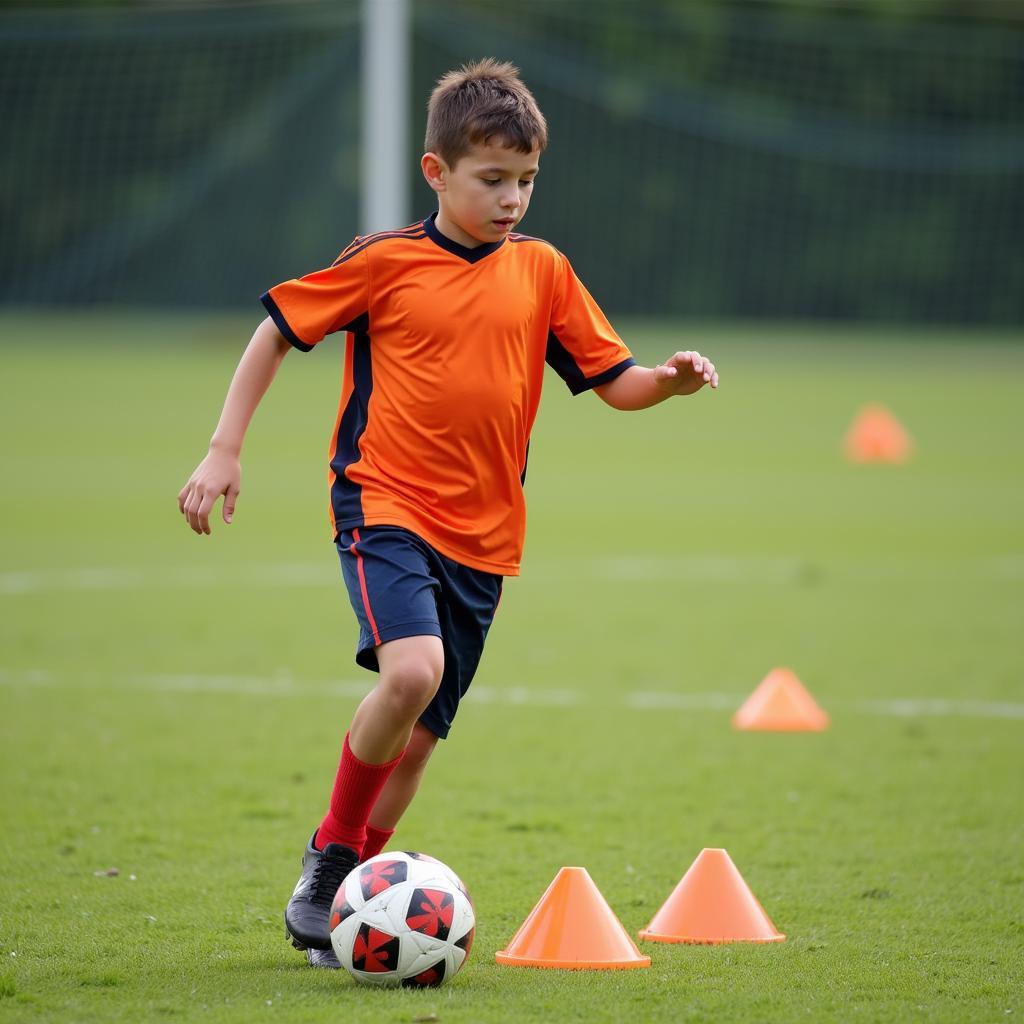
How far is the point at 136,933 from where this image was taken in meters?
4.56

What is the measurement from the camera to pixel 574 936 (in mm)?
4270

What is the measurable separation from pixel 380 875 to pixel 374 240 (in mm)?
1580

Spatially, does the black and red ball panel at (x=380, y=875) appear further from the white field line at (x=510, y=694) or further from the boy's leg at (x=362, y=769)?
the white field line at (x=510, y=694)

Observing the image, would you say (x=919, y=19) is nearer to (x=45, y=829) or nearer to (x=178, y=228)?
(x=178, y=228)

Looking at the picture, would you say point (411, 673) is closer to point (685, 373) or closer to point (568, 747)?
point (685, 373)

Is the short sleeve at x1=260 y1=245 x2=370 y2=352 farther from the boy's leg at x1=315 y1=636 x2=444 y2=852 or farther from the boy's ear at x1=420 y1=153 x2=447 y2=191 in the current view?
the boy's leg at x1=315 y1=636 x2=444 y2=852

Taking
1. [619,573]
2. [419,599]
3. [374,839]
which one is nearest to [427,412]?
[419,599]

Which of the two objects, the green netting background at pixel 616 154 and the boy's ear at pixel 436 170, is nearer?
the boy's ear at pixel 436 170

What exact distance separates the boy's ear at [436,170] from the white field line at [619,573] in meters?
7.06

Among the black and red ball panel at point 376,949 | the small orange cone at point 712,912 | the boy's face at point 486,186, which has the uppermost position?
the boy's face at point 486,186

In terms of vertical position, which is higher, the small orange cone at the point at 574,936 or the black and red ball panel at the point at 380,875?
the black and red ball panel at the point at 380,875

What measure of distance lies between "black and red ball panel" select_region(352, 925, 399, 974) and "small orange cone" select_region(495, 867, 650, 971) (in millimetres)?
379

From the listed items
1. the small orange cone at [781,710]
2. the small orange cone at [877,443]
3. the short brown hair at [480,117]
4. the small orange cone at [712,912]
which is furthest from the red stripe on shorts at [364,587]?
the small orange cone at [877,443]

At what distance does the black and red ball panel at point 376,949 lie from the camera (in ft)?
13.3
